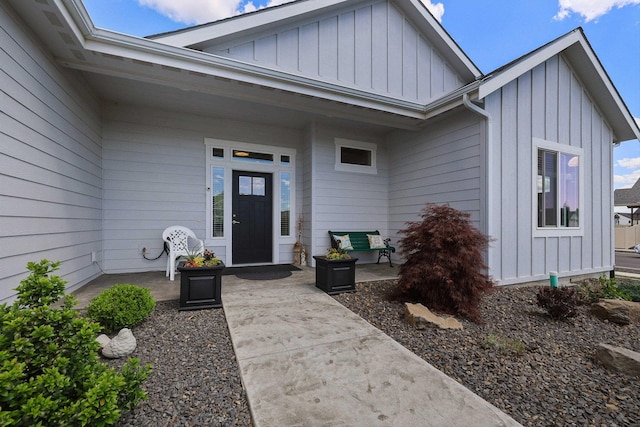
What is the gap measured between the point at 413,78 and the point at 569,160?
10.8ft

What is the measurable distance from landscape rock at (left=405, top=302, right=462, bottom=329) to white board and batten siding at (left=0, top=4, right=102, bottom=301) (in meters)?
3.65

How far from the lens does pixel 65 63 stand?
10.6 feet

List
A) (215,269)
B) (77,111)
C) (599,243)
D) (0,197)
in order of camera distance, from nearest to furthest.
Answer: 1. (0,197)
2. (215,269)
3. (77,111)
4. (599,243)

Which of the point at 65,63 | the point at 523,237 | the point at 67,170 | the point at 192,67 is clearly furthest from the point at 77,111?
the point at 523,237

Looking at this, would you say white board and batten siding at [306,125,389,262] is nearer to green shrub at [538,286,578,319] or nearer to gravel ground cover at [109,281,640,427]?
gravel ground cover at [109,281,640,427]

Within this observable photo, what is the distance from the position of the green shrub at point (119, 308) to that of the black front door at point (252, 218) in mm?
2891

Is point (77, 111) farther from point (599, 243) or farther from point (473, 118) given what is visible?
point (599, 243)

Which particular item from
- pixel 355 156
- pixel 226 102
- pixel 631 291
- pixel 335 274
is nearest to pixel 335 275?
pixel 335 274

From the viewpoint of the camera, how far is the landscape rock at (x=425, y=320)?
279 cm

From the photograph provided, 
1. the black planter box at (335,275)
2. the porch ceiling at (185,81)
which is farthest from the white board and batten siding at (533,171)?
the black planter box at (335,275)

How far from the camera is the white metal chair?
4.50 meters

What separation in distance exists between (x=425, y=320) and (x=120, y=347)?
2.66 m

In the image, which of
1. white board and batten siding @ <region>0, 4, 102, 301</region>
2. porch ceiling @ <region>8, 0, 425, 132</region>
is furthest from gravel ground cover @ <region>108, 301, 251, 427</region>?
porch ceiling @ <region>8, 0, 425, 132</region>

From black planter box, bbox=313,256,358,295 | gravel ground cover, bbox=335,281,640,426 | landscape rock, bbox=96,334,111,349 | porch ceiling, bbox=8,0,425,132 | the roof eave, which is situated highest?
the roof eave
